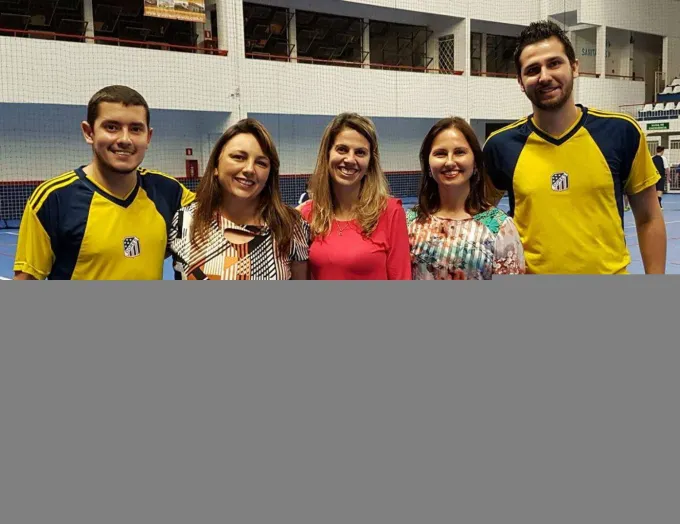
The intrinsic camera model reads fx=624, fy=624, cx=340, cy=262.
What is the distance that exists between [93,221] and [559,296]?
1604 millimetres

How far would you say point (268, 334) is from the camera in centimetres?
88

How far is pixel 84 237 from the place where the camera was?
201 centimetres

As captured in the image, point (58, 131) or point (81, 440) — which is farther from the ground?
point (58, 131)

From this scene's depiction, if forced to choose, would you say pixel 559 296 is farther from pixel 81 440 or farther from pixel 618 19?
pixel 618 19

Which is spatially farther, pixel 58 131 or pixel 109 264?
pixel 58 131

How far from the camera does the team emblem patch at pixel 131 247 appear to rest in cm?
203

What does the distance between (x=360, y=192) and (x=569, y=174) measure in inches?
28.7

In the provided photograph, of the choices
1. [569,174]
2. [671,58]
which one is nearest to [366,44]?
[671,58]

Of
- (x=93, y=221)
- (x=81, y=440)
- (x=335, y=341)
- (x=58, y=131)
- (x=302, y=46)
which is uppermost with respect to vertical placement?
(x=302, y=46)

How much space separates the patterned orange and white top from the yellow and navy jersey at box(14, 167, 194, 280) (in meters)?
0.16

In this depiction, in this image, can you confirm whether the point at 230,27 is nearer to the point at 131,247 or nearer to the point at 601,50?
the point at 601,50

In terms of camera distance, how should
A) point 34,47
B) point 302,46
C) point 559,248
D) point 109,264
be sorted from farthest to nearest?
point 302,46
point 34,47
point 559,248
point 109,264

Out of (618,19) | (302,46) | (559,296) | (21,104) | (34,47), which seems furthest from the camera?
(618,19)

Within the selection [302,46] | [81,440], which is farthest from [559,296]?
[302,46]
